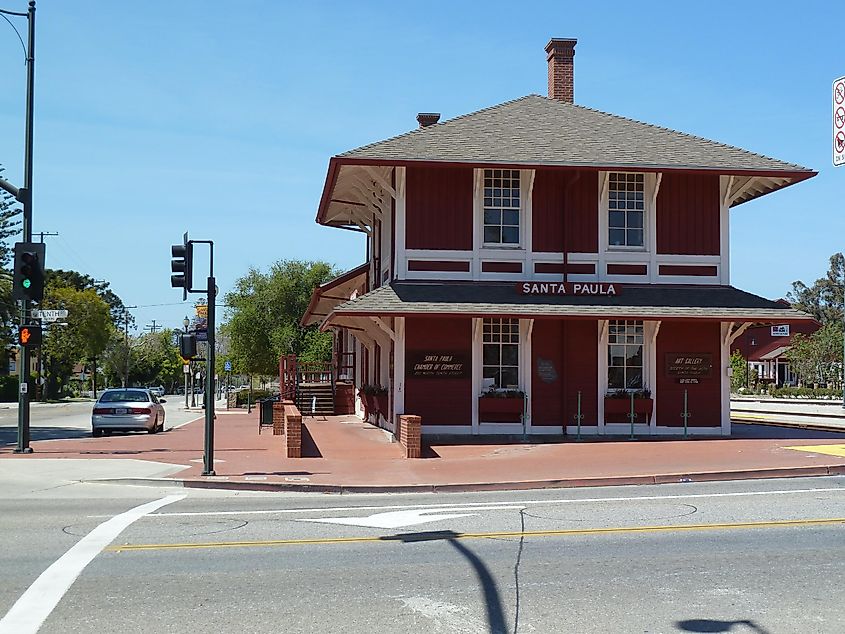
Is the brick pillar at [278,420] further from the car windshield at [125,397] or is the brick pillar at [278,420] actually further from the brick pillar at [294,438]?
the brick pillar at [294,438]

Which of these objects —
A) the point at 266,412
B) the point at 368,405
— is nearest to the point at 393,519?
the point at 368,405

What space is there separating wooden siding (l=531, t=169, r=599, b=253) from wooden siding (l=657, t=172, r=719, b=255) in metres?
1.66

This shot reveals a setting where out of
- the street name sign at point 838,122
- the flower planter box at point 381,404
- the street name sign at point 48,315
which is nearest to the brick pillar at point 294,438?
the flower planter box at point 381,404

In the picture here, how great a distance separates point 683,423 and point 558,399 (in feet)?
10.1

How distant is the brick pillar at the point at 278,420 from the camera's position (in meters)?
27.4

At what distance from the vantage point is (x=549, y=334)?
22.6 meters

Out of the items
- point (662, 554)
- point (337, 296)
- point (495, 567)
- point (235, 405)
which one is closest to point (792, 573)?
point (662, 554)

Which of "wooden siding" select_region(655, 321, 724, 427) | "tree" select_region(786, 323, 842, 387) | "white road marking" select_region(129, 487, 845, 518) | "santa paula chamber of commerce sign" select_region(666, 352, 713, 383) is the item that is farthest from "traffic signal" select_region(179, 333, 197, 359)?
"tree" select_region(786, 323, 842, 387)

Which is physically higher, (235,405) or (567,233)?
(567,233)

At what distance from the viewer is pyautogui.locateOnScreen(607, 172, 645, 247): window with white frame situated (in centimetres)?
2319

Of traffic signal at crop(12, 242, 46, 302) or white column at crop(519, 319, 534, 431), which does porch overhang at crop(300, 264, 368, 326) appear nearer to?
white column at crop(519, 319, 534, 431)

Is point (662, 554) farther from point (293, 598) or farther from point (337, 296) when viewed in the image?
point (337, 296)

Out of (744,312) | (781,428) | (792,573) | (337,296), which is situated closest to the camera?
(792,573)

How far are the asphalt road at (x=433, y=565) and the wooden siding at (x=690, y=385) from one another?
9.34m
